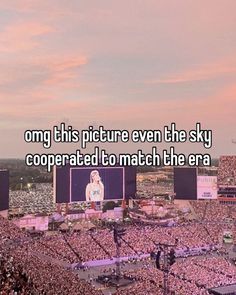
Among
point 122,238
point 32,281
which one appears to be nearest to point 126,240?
point 122,238

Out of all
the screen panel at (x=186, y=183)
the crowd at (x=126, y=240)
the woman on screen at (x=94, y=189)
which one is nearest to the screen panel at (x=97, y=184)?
the woman on screen at (x=94, y=189)

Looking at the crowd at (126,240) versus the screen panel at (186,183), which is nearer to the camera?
the crowd at (126,240)

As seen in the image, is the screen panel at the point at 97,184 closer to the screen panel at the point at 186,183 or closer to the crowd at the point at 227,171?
the screen panel at the point at 186,183

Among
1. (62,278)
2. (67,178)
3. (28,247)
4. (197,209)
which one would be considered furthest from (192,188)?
(62,278)

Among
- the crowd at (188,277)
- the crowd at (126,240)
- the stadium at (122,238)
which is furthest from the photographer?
the crowd at (126,240)

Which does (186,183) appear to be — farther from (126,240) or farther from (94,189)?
(126,240)

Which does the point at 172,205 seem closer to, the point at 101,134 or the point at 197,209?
the point at 197,209
